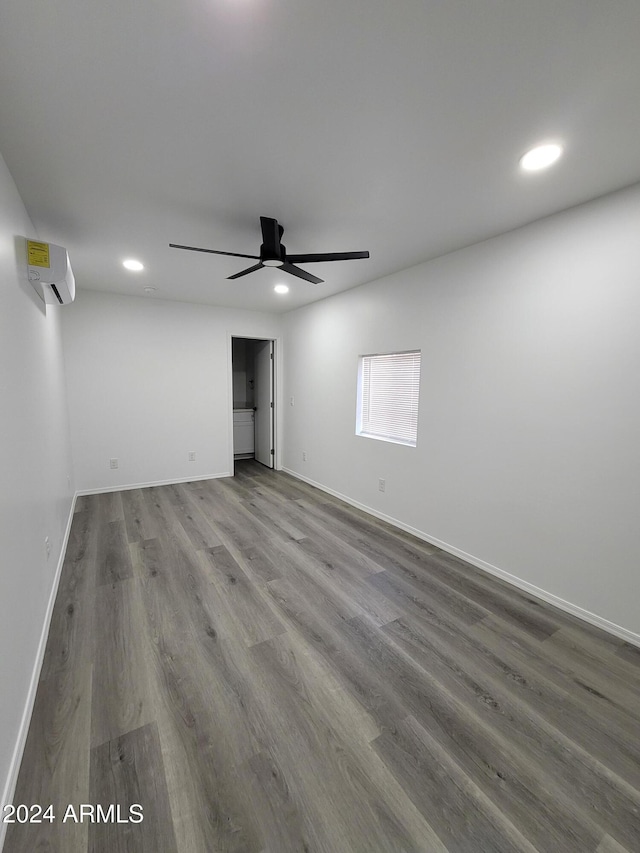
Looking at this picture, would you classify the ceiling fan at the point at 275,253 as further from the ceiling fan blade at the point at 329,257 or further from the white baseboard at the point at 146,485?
the white baseboard at the point at 146,485

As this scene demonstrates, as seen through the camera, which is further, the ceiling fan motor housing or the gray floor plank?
the ceiling fan motor housing

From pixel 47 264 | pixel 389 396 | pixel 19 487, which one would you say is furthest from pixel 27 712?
pixel 389 396

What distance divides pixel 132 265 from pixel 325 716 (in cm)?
391

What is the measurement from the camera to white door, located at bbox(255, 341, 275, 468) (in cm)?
578

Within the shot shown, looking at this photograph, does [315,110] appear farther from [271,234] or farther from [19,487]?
[19,487]

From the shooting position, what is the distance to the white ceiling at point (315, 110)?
1.09 metres

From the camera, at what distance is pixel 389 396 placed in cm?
375

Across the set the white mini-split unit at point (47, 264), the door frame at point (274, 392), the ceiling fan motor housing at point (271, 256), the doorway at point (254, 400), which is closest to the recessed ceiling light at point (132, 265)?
the white mini-split unit at point (47, 264)

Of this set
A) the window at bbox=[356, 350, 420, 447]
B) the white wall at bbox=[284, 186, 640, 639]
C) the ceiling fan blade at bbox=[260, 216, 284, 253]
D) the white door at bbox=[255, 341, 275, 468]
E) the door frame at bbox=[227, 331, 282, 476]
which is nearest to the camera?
the white wall at bbox=[284, 186, 640, 639]

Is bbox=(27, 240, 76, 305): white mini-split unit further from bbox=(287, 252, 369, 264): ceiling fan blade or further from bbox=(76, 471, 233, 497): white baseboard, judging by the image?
bbox=(76, 471, 233, 497): white baseboard

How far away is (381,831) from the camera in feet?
3.69

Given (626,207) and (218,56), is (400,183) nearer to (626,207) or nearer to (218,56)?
(218,56)

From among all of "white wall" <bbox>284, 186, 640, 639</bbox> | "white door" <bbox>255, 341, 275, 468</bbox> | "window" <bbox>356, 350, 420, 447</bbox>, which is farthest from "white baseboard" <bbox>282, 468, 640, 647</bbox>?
"white door" <bbox>255, 341, 275, 468</bbox>

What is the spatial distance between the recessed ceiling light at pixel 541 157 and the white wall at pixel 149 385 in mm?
4173
